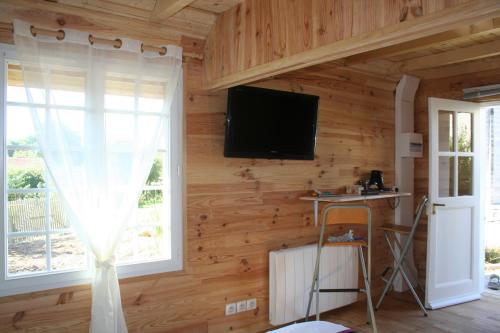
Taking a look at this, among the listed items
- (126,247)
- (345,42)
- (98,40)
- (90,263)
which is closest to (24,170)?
(90,263)

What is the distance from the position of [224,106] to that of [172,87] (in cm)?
50

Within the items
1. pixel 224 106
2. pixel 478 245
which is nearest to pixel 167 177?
pixel 224 106

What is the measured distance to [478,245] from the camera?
13.6ft

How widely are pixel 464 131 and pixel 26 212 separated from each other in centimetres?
Result: 392

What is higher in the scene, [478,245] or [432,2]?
[432,2]

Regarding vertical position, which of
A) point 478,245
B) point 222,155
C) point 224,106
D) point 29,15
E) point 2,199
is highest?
point 29,15

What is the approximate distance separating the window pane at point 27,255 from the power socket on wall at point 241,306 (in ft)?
4.44

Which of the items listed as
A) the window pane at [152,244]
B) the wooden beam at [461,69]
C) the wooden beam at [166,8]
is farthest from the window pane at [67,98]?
the wooden beam at [461,69]

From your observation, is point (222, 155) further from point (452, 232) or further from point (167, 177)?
point (452, 232)

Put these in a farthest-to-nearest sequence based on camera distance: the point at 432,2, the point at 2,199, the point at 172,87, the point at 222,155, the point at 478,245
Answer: the point at 478,245 < the point at 222,155 < the point at 172,87 < the point at 2,199 < the point at 432,2

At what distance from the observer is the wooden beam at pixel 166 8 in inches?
88.1

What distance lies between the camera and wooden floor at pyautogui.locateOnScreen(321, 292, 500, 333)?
3369mm

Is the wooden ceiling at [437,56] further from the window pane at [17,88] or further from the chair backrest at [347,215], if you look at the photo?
the window pane at [17,88]

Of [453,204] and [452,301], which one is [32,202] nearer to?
[453,204]
